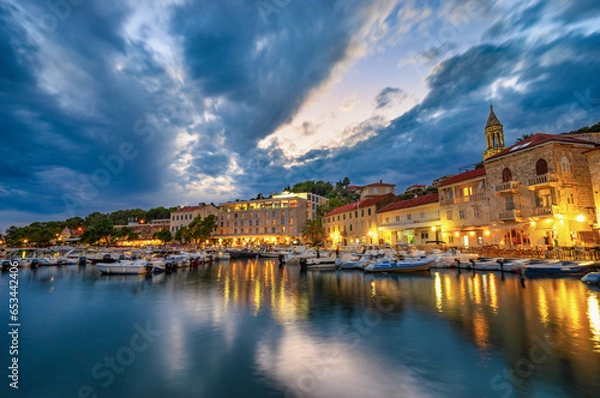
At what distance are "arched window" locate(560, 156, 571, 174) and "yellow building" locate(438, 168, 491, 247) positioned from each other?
794cm

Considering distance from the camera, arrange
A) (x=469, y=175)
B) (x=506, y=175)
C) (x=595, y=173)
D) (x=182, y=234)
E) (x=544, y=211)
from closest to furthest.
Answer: (x=595, y=173) < (x=544, y=211) < (x=506, y=175) < (x=469, y=175) < (x=182, y=234)

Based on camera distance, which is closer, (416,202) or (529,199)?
(529,199)

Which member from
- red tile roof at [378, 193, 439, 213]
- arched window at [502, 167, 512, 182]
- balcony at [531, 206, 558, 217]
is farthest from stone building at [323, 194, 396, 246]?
balcony at [531, 206, 558, 217]

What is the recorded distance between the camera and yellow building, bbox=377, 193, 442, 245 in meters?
43.9

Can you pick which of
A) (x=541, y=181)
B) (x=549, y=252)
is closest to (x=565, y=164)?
(x=541, y=181)

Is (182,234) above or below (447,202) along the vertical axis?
below

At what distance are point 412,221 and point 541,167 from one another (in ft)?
64.3

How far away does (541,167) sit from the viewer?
97.3 feet

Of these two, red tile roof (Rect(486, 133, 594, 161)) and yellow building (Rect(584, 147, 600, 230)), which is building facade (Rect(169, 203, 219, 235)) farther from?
yellow building (Rect(584, 147, 600, 230))

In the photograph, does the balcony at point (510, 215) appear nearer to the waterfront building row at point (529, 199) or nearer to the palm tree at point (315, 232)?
the waterfront building row at point (529, 199)

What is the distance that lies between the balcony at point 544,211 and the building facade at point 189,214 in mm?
89670

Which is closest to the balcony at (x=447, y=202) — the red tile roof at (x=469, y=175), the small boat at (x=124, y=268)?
the red tile roof at (x=469, y=175)

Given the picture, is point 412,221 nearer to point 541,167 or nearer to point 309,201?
point 541,167

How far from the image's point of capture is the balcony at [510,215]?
102 ft
